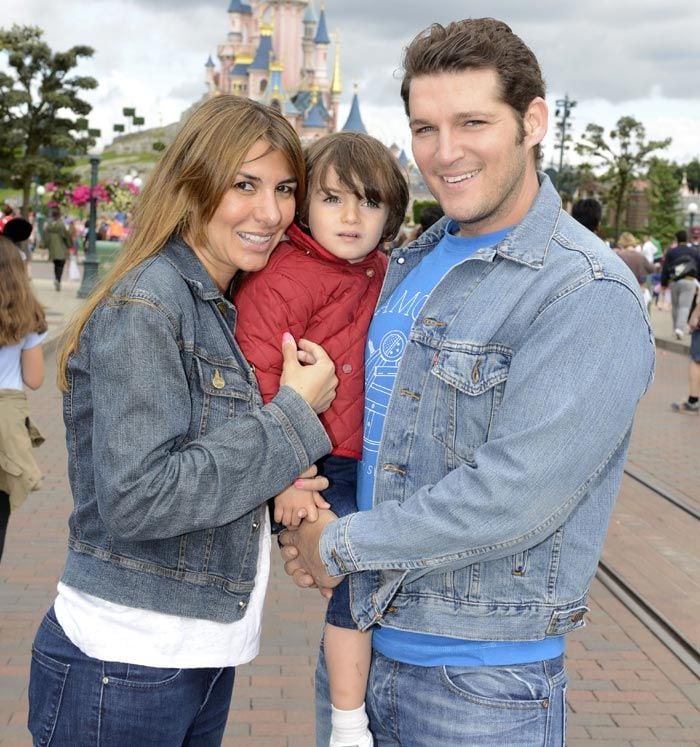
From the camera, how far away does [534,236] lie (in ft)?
6.70

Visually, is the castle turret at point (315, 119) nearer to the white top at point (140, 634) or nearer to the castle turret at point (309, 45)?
the castle turret at point (309, 45)

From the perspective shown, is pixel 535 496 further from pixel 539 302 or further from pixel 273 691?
pixel 273 691

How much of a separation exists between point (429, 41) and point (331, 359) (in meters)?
0.78

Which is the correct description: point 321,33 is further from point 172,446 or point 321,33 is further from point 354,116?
point 172,446

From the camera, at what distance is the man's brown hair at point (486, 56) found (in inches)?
78.7

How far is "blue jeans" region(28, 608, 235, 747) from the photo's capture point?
217cm

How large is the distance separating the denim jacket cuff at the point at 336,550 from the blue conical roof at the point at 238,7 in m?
119

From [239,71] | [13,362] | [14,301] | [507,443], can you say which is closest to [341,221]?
[507,443]

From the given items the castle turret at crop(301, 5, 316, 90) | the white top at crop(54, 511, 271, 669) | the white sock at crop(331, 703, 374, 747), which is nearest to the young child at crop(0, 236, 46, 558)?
the white top at crop(54, 511, 271, 669)

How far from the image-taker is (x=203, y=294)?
2.21m

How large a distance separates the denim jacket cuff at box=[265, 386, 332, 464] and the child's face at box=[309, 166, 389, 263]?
62 centimetres

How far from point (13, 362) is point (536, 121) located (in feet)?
13.2

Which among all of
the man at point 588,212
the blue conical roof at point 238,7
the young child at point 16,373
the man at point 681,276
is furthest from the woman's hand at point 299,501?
the blue conical roof at point 238,7

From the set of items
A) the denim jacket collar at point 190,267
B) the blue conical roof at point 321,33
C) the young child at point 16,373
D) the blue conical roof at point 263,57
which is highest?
the blue conical roof at point 321,33
